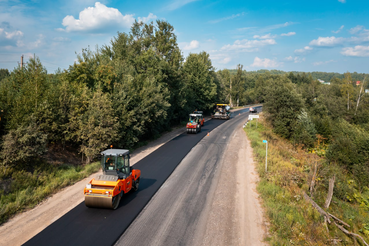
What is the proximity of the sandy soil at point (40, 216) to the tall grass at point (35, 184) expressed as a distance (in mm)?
383

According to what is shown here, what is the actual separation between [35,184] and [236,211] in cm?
1123

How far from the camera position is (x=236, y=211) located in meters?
10.9

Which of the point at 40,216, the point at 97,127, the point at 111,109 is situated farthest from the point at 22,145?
the point at 111,109

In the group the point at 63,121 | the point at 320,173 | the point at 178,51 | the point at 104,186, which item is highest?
the point at 178,51

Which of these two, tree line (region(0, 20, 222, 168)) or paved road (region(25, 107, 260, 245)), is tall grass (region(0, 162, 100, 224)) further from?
paved road (region(25, 107, 260, 245))

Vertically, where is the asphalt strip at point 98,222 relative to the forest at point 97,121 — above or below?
below

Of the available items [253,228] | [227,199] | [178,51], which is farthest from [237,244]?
[178,51]

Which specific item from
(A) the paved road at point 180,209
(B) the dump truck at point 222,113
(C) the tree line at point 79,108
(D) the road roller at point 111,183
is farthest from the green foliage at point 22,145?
(B) the dump truck at point 222,113

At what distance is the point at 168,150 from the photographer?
835 inches

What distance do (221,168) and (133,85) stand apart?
13484mm

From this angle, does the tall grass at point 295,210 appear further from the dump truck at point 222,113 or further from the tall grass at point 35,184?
the dump truck at point 222,113

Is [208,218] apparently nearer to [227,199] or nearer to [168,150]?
[227,199]

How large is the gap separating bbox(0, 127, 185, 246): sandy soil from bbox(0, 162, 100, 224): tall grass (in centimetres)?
38

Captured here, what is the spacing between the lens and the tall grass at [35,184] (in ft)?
33.5
